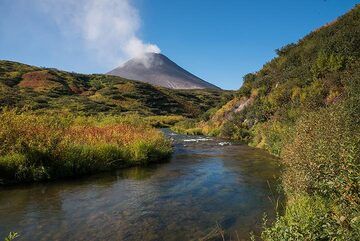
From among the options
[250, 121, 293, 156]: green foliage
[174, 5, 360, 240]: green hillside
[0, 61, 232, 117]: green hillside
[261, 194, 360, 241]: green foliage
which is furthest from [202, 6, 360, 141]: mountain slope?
[0, 61, 232, 117]: green hillside

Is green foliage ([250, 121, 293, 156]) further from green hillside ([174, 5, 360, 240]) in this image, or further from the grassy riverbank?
the grassy riverbank

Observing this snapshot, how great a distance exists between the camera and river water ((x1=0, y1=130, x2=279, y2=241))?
8.79 metres

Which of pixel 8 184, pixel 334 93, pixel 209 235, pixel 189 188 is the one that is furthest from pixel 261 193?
pixel 334 93

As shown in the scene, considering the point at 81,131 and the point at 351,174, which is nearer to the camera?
the point at 351,174

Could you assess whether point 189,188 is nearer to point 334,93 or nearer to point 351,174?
point 351,174

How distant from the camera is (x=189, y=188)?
13.6 meters

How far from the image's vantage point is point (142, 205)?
36.5 feet

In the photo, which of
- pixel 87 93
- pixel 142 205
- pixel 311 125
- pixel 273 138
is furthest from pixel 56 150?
pixel 87 93

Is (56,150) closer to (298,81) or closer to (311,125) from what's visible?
(311,125)

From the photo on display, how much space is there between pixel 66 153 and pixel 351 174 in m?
12.1

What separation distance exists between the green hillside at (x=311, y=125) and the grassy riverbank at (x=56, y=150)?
782cm

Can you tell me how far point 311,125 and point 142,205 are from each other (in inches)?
250

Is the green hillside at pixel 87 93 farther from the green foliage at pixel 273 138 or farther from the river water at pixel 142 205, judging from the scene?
the river water at pixel 142 205

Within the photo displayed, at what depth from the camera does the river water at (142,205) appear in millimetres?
8789
